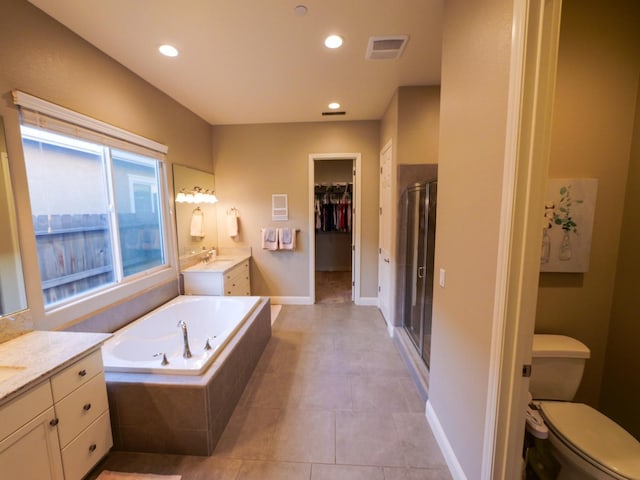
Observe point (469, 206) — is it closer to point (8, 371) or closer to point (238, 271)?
point (8, 371)

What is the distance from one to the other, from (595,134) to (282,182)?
3.51 metres

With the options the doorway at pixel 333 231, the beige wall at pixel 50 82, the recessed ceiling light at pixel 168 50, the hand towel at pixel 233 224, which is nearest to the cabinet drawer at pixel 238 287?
the hand towel at pixel 233 224

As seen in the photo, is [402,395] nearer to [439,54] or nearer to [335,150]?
[439,54]

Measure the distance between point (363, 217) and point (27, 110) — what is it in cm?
360

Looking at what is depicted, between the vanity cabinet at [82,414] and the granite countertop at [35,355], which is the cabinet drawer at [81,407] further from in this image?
the granite countertop at [35,355]

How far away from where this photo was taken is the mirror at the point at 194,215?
3.40 metres

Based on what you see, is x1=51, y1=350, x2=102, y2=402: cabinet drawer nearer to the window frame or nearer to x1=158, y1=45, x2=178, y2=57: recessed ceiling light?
the window frame

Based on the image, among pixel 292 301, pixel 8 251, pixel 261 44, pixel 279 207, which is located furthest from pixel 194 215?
pixel 261 44

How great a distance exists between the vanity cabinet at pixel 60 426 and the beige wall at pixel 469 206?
2.03 m

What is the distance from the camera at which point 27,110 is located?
1.71 meters

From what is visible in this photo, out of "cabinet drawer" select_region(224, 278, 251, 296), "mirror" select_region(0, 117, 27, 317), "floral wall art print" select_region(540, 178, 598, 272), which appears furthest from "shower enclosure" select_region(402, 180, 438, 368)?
"mirror" select_region(0, 117, 27, 317)

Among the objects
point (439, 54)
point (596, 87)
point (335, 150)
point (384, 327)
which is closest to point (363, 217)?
point (335, 150)

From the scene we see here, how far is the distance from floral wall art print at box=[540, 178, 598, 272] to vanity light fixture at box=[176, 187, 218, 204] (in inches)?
140

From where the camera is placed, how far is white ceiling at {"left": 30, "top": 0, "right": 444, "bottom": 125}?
1804 millimetres
